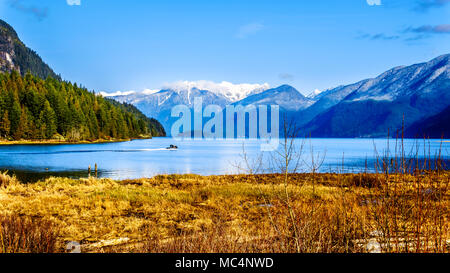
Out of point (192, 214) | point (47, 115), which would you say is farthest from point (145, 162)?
point (47, 115)

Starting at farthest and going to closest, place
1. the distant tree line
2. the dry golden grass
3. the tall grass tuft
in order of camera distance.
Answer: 1. the distant tree line
2. the dry golden grass
3. the tall grass tuft

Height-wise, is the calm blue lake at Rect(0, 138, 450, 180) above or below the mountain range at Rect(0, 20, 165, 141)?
below

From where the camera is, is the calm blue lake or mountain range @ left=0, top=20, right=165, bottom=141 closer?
the calm blue lake

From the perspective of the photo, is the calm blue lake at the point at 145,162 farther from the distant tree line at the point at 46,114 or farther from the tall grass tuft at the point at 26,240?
the distant tree line at the point at 46,114

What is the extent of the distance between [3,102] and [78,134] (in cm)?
2528

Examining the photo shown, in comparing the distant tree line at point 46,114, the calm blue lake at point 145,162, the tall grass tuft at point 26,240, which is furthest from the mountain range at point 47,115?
the tall grass tuft at point 26,240

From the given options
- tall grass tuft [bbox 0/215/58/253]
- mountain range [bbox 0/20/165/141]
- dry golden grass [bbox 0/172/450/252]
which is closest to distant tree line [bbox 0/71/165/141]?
mountain range [bbox 0/20/165/141]

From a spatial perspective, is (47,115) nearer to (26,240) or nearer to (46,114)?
(46,114)

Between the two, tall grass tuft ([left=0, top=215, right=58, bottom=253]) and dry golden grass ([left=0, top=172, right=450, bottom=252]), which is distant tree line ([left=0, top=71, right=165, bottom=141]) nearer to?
dry golden grass ([left=0, top=172, right=450, bottom=252])

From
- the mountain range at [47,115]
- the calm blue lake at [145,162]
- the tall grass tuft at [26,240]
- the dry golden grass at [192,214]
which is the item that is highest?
the mountain range at [47,115]

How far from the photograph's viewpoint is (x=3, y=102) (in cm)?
9950
